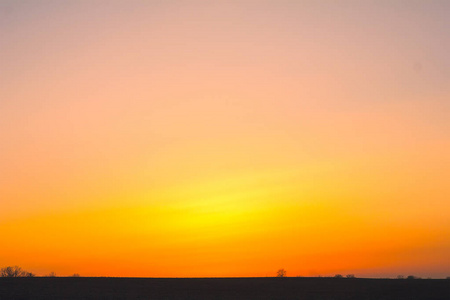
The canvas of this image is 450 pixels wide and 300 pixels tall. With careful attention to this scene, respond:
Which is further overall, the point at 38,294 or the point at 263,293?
the point at 263,293

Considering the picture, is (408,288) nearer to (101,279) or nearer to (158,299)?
(158,299)

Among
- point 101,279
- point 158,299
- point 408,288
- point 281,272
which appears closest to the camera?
point 158,299

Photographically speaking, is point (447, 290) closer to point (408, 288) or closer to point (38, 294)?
point (408, 288)

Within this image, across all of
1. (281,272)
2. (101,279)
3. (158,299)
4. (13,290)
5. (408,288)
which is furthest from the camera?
(281,272)

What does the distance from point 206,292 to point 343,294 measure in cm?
1508

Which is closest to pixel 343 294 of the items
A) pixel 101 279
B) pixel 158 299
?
pixel 158 299

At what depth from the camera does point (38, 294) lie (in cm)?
5769

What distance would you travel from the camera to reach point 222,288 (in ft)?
216

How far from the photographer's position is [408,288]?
65312 millimetres

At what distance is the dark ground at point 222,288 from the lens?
191 ft

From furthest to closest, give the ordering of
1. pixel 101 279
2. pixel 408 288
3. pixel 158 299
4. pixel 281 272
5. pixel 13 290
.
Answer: pixel 281 272 → pixel 101 279 → pixel 408 288 → pixel 13 290 → pixel 158 299

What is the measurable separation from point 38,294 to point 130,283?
13795mm

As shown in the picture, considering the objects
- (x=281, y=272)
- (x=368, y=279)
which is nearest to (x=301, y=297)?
(x=368, y=279)

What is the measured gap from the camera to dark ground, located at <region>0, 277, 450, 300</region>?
5819 centimetres
